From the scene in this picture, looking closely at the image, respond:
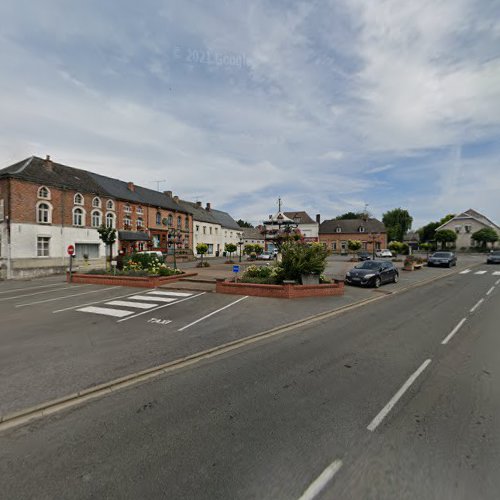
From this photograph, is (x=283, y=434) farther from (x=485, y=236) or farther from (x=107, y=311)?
(x=485, y=236)

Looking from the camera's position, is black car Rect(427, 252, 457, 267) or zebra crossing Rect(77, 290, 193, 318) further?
black car Rect(427, 252, 457, 267)

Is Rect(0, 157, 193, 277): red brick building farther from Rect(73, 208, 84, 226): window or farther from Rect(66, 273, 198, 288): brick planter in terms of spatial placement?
Rect(66, 273, 198, 288): brick planter

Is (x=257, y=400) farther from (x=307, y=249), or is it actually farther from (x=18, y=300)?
(x=18, y=300)

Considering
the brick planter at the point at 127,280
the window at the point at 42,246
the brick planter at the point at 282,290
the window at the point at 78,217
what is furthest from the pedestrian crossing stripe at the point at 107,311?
the window at the point at 78,217

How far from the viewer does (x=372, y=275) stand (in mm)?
16453

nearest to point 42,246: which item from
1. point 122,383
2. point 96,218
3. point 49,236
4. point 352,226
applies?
point 49,236

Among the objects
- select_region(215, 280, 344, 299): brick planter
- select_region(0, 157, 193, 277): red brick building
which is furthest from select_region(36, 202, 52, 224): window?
select_region(215, 280, 344, 299): brick planter

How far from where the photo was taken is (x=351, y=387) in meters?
4.88

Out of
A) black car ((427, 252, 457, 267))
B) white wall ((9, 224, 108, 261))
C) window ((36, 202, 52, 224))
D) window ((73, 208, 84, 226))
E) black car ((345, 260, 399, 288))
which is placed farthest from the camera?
window ((73, 208, 84, 226))

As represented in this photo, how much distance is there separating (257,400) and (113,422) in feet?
7.04

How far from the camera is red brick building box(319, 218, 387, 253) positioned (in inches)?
2586

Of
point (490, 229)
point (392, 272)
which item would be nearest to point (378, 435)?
point (392, 272)

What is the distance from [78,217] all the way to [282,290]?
27.9 m

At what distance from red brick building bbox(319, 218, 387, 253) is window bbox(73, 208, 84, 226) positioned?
168ft
